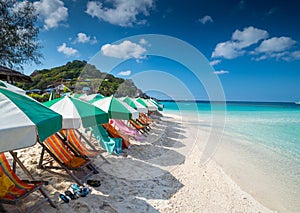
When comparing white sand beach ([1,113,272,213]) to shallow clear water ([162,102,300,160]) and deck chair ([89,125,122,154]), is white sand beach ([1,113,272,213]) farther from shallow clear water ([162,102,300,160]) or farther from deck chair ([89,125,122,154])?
shallow clear water ([162,102,300,160])

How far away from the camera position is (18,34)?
1125cm

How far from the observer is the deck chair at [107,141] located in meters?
5.50

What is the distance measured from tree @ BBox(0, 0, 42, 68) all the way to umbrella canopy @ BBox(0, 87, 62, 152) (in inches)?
470

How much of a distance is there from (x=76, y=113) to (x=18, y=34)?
11161 mm

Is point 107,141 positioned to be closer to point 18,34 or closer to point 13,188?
point 13,188

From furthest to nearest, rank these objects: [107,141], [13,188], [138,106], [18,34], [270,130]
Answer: [270,130], [18,34], [138,106], [107,141], [13,188]

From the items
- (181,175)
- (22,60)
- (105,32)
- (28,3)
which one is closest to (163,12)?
(105,32)

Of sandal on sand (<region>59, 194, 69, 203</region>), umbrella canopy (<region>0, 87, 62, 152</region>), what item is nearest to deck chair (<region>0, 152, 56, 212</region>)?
sandal on sand (<region>59, 194, 69, 203</region>)

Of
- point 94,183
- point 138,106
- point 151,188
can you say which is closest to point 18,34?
point 138,106

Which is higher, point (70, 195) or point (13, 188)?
point (13, 188)

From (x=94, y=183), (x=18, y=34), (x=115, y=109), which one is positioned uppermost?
(x=18, y=34)

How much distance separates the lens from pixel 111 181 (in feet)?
12.5

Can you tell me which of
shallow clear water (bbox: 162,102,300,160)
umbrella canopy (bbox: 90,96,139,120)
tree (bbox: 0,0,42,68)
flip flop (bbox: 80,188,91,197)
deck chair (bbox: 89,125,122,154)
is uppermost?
tree (bbox: 0,0,42,68)

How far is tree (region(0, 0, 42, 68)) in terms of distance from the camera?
10.7m
